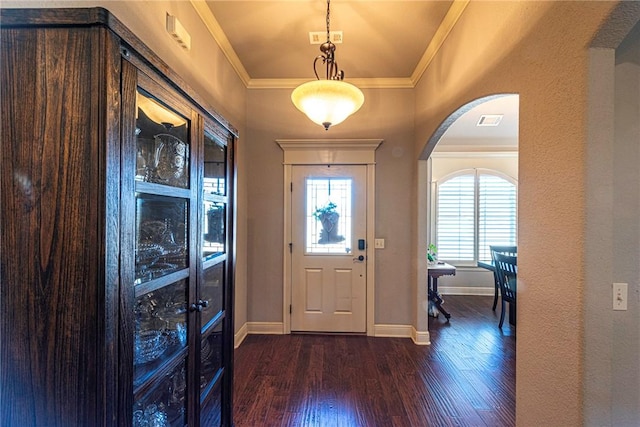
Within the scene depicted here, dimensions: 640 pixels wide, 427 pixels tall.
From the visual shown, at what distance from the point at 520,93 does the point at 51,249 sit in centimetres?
210

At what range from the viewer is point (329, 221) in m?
3.60

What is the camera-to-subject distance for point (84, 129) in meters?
0.80

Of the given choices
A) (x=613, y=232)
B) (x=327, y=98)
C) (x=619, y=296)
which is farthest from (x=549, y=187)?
(x=327, y=98)

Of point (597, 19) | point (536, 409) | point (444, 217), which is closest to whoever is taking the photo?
point (597, 19)

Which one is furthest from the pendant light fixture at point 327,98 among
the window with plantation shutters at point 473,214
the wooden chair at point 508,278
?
the window with plantation shutters at point 473,214

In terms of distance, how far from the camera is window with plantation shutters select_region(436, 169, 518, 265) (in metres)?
5.64

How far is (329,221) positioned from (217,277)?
2.04m

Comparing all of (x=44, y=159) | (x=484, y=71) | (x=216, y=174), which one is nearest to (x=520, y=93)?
(x=484, y=71)

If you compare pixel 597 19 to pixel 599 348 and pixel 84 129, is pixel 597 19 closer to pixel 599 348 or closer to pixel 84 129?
pixel 599 348

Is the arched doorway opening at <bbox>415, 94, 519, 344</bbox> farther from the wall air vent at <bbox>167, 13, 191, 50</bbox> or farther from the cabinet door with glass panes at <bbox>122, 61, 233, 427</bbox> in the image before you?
the cabinet door with glass panes at <bbox>122, 61, 233, 427</bbox>

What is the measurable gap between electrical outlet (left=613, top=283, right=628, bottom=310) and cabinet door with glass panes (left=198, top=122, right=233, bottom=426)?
5.90ft

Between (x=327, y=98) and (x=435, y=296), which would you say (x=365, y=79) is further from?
(x=435, y=296)

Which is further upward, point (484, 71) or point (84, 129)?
point (484, 71)

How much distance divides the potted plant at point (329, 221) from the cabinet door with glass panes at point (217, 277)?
6.14 ft
